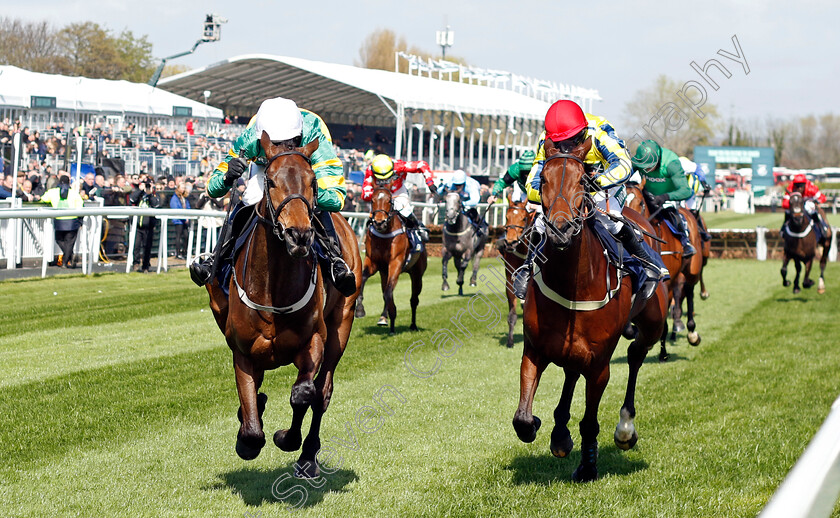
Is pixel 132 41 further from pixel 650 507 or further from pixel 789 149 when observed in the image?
pixel 789 149

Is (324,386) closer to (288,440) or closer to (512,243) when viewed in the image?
(288,440)

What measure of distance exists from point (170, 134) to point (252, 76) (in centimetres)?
1476

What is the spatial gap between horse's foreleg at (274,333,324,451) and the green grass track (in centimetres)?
29

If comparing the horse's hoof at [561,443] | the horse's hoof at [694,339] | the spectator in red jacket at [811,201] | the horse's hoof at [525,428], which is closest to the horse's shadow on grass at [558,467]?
the horse's hoof at [561,443]

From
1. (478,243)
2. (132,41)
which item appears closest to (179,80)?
(132,41)

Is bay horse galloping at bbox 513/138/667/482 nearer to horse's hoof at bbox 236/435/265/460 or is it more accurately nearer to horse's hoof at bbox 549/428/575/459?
horse's hoof at bbox 549/428/575/459

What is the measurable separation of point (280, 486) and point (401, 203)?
23.4 ft

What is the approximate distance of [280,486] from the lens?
17.7 feet

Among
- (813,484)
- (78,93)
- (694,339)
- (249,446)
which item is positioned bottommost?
(694,339)

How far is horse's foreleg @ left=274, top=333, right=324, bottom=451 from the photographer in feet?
16.3

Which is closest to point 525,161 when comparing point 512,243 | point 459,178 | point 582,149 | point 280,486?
point 512,243

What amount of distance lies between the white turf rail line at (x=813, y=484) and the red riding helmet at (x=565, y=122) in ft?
8.73

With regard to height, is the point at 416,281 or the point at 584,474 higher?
the point at 416,281

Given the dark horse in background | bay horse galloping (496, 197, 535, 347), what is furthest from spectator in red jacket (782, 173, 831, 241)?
bay horse galloping (496, 197, 535, 347)
